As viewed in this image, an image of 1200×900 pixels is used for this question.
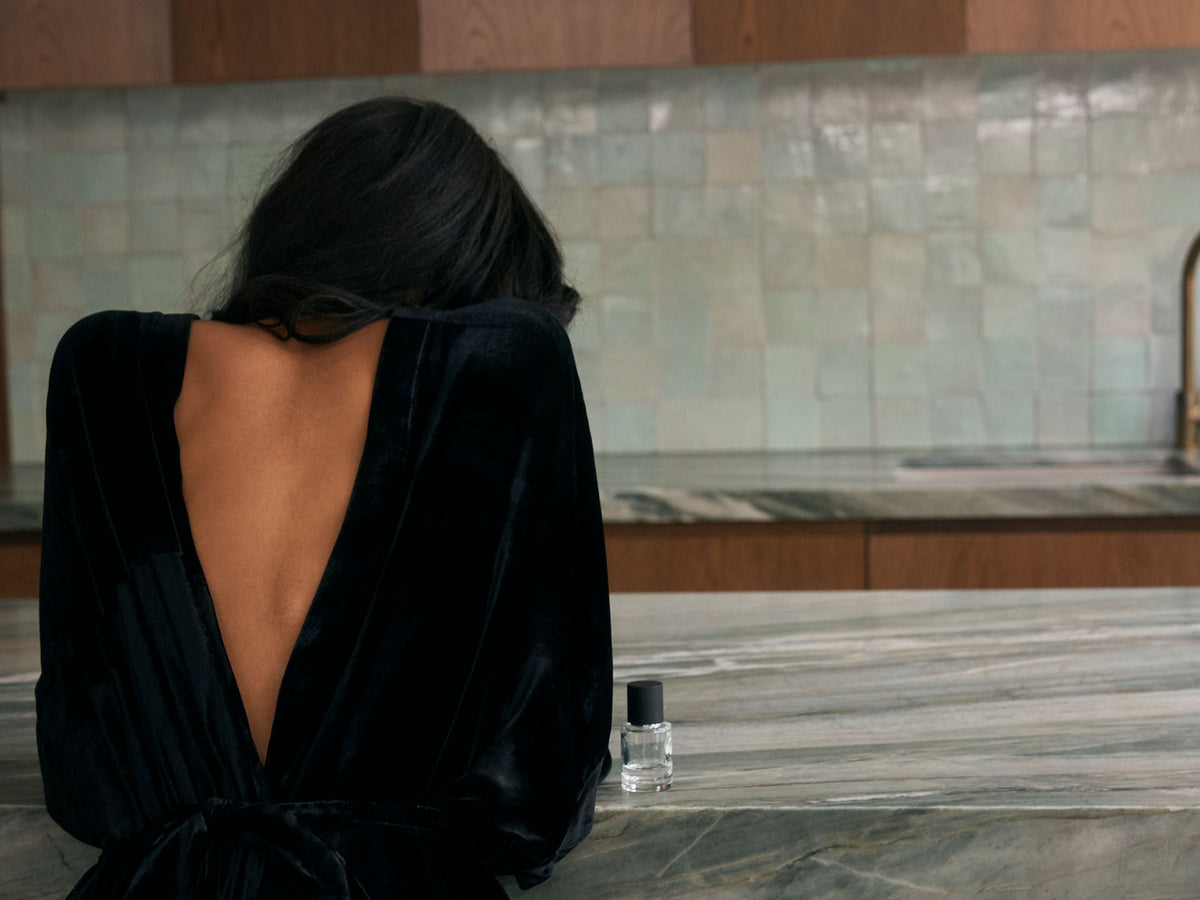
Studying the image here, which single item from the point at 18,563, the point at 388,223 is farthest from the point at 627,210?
the point at 388,223

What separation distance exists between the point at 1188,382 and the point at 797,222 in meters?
0.87

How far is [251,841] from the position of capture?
75 cm

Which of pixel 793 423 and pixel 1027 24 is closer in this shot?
pixel 1027 24

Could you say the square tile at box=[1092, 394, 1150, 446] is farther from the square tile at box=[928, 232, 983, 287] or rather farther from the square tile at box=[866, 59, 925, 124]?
the square tile at box=[866, 59, 925, 124]

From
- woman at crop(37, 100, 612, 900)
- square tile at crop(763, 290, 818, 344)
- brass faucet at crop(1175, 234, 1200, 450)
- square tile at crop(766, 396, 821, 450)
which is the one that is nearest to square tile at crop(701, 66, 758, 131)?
square tile at crop(763, 290, 818, 344)

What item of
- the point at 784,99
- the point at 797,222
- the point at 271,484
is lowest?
the point at 271,484

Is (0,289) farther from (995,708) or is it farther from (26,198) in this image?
(995,708)

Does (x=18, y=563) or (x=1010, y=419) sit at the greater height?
(x=1010, y=419)

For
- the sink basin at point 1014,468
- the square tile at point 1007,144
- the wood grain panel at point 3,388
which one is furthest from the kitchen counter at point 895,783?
the wood grain panel at point 3,388

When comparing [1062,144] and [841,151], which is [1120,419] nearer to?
[1062,144]

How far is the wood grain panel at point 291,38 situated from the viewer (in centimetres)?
235

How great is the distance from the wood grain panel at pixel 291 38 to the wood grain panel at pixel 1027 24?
1073mm

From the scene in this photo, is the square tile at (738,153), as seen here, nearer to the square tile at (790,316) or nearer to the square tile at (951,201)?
the square tile at (790,316)

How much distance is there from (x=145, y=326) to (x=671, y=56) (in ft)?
5.61
